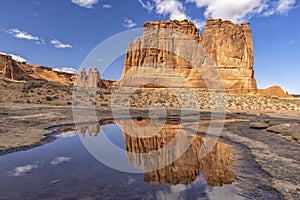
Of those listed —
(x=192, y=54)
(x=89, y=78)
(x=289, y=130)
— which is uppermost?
(x=192, y=54)

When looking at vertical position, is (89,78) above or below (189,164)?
above

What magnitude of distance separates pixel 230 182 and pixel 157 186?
2.18 meters

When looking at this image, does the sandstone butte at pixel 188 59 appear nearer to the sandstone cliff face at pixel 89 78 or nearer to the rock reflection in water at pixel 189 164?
the sandstone cliff face at pixel 89 78

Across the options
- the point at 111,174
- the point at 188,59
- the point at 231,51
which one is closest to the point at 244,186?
the point at 111,174

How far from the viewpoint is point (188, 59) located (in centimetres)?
9556

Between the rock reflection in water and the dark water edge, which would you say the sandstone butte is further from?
the dark water edge

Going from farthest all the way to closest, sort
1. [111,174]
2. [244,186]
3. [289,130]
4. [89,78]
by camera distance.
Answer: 1. [89,78]
2. [289,130]
3. [111,174]
4. [244,186]

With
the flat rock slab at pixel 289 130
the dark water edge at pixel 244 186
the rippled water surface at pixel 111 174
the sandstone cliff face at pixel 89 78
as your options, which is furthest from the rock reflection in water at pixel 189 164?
the sandstone cliff face at pixel 89 78

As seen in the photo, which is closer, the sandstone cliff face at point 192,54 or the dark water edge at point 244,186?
the dark water edge at point 244,186

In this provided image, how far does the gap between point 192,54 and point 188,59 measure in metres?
3.23

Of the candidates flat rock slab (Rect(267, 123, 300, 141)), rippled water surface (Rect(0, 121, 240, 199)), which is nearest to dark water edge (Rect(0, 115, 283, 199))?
rippled water surface (Rect(0, 121, 240, 199))

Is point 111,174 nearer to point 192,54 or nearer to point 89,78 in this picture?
point 192,54

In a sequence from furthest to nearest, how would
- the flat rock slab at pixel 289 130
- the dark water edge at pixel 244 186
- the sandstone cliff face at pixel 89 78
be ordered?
the sandstone cliff face at pixel 89 78 < the flat rock slab at pixel 289 130 < the dark water edge at pixel 244 186

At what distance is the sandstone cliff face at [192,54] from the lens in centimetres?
8256
